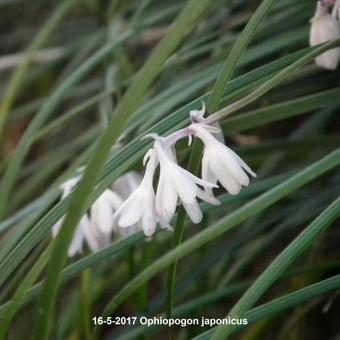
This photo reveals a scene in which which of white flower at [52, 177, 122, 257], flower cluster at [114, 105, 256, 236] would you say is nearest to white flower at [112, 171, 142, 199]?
white flower at [52, 177, 122, 257]

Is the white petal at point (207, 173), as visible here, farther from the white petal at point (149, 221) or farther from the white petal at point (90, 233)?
the white petal at point (90, 233)

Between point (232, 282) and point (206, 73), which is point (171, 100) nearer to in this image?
point (206, 73)

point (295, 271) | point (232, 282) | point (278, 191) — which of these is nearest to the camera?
point (278, 191)

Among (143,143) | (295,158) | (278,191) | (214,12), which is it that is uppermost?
(214,12)

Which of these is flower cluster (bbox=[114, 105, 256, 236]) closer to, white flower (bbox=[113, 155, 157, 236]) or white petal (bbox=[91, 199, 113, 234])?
white flower (bbox=[113, 155, 157, 236])

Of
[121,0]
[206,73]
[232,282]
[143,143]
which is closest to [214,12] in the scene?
[121,0]

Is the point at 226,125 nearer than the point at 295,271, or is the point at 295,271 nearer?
the point at 226,125
